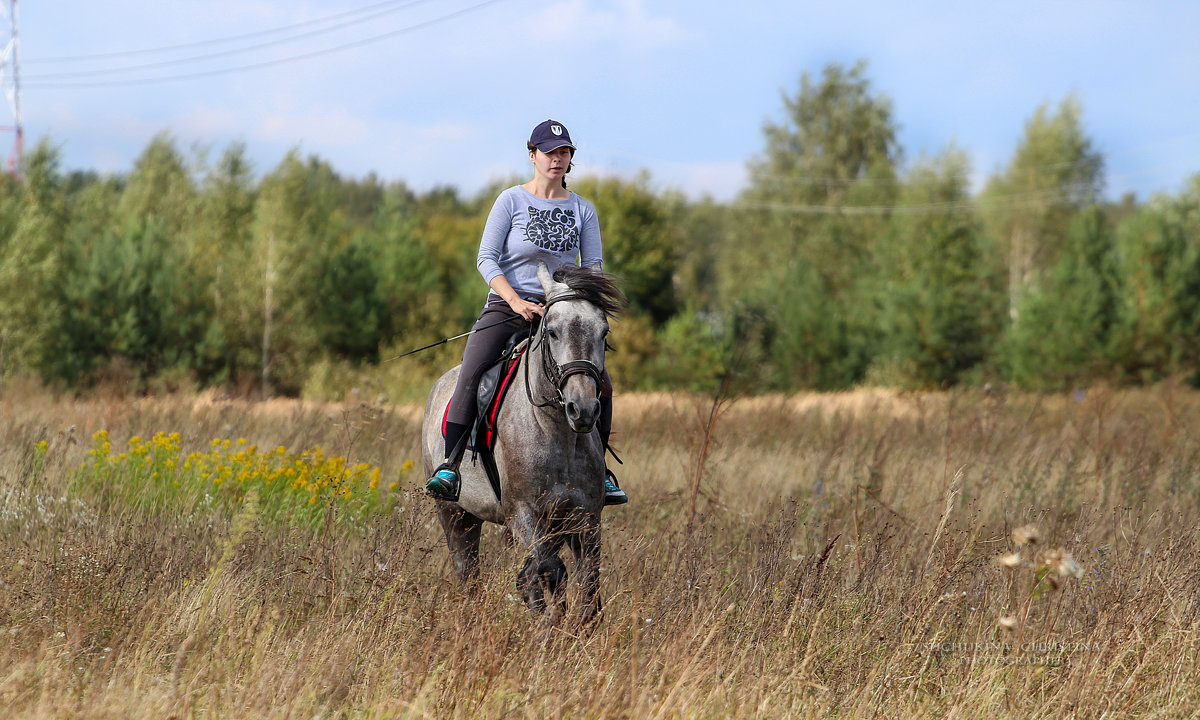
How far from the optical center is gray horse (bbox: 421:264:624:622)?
4254 mm

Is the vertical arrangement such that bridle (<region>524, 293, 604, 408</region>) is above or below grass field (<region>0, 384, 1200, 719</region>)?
above

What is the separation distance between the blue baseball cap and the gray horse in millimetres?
705

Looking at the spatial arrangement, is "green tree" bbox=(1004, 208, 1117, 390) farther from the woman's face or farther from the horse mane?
the horse mane

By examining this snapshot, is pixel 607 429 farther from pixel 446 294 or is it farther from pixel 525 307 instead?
pixel 446 294

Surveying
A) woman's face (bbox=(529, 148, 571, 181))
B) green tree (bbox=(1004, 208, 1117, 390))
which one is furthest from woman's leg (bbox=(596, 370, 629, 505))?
green tree (bbox=(1004, 208, 1117, 390))

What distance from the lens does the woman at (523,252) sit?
16.7 ft

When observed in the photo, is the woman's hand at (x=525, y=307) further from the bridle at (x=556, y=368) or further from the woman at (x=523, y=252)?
the woman at (x=523, y=252)

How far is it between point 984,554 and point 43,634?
416 cm

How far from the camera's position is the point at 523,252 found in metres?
5.11

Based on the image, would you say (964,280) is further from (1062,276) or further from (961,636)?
(961,636)

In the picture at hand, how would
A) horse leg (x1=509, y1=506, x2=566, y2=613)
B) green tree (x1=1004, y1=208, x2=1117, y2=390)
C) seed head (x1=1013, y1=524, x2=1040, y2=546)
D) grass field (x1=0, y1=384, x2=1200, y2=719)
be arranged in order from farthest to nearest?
green tree (x1=1004, y1=208, x2=1117, y2=390)
horse leg (x1=509, y1=506, x2=566, y2=613)
grass field (x1=0, y1=384, x2=1200, y2=719)
seed head (x1=1013, y1=524, x2=1040, y2=546)

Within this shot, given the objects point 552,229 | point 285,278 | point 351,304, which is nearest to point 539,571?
point 552,229

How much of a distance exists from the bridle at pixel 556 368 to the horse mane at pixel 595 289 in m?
0.05

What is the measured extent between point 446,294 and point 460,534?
38.3 m
